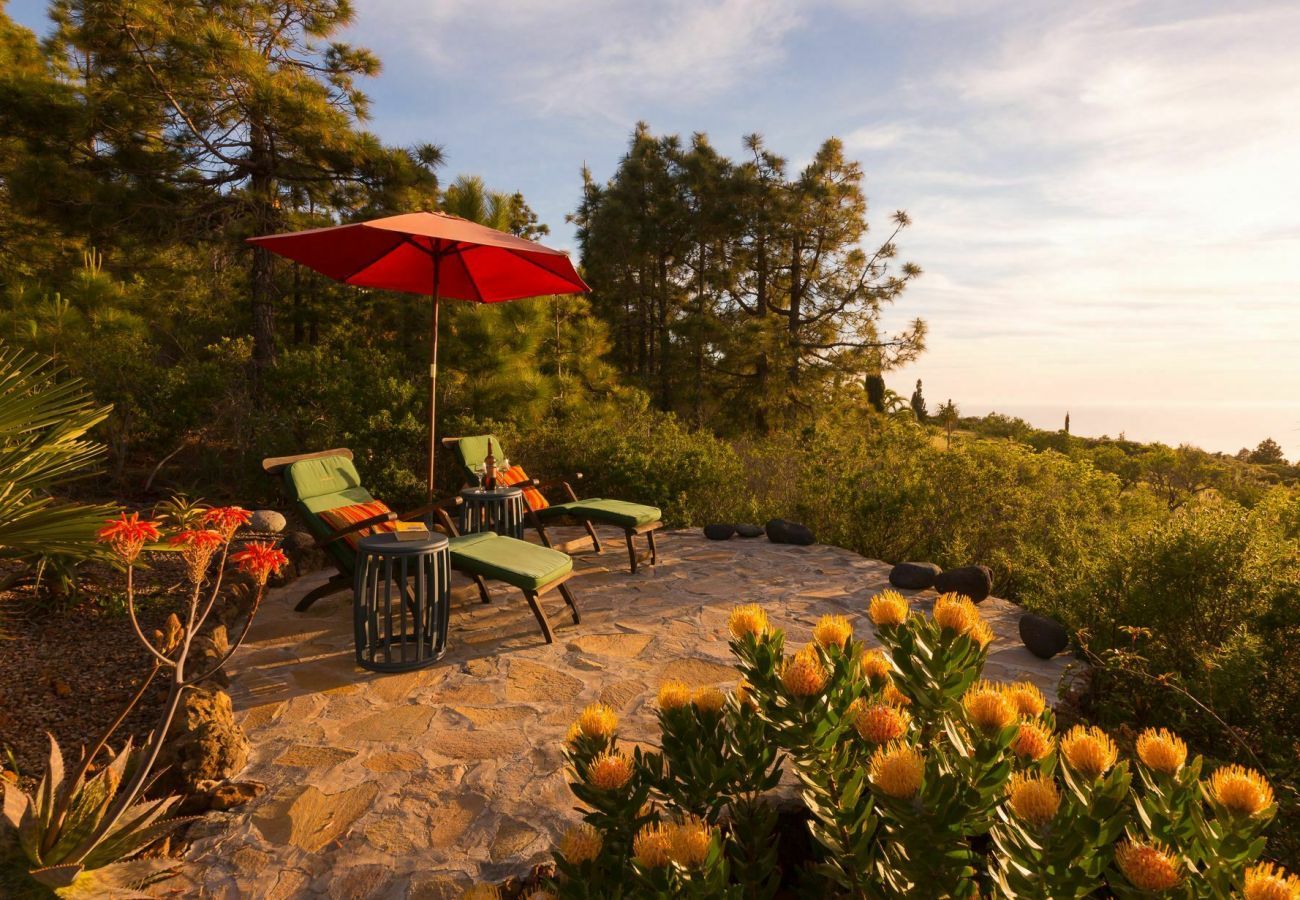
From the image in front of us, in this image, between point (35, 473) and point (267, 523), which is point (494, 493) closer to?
point (267, 523)

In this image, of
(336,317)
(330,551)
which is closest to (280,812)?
(330,551)

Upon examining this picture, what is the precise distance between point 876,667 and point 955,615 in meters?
0.22

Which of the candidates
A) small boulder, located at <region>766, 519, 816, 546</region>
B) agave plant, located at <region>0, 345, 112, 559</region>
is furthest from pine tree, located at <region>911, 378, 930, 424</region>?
agave plant, located at <region>0, 345, 112, 559</region>

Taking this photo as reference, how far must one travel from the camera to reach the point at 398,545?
3.43 m

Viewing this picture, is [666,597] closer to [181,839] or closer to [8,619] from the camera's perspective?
[181,839]

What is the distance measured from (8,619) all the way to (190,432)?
16.1ft

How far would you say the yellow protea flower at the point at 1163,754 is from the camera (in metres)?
0.96

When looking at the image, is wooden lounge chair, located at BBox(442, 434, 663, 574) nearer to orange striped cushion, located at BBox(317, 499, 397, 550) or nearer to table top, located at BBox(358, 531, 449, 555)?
orange striped cushion, located at BBox(317, 499, 397, 550)

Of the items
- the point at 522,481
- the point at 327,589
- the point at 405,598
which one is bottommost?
the point at 327,589

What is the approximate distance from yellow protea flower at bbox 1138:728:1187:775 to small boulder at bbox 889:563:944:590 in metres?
4.18

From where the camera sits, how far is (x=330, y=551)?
409 centimetres

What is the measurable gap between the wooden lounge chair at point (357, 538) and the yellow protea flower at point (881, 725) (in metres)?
2.71

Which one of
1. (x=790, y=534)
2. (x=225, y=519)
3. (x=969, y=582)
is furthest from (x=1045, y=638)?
(x=225, y=519)

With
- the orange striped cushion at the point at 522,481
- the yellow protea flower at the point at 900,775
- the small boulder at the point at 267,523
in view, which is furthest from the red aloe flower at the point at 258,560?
the small boulder at the point at 267,523
